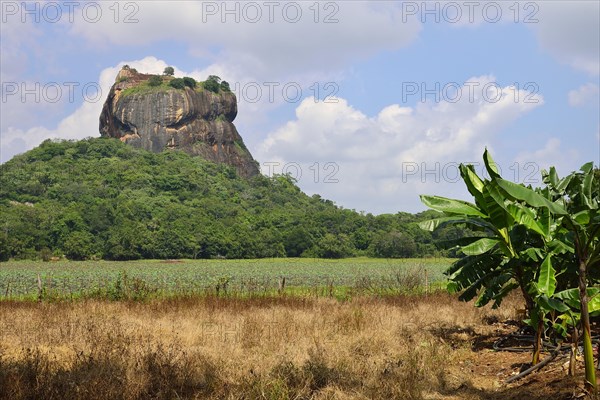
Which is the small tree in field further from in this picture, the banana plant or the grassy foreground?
the grassy foreground

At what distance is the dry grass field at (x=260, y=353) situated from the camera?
22.9 ft

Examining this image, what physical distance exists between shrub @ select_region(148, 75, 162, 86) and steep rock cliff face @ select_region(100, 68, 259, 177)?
125 cm

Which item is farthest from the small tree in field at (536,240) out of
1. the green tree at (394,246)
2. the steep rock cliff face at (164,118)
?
the steep rock cliff face at (164,118)

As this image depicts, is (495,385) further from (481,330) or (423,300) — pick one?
(423,300)

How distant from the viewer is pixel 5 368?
7.58 meters

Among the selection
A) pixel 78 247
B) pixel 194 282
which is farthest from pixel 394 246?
pixel 194 282

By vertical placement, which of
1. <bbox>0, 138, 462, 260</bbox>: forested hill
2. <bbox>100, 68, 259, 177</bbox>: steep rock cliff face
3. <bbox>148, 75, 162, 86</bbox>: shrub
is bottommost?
<bbox>0, 138, 462, 260</bbox>: forested hill

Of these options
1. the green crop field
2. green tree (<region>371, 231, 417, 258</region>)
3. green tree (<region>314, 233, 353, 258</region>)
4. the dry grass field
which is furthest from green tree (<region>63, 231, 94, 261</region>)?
the dry grass field

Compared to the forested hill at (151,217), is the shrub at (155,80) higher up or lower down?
higher up

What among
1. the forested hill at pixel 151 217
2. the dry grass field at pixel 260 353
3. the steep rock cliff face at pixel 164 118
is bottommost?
the dry grass field at pixel 260 353

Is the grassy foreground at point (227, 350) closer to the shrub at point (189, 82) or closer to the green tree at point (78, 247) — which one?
the green tree at point (78, 247)

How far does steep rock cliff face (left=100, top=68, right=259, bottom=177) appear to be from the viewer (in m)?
145

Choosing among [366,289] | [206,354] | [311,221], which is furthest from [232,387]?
[311,221]

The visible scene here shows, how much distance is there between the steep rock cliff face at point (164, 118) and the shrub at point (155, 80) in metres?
1.25
